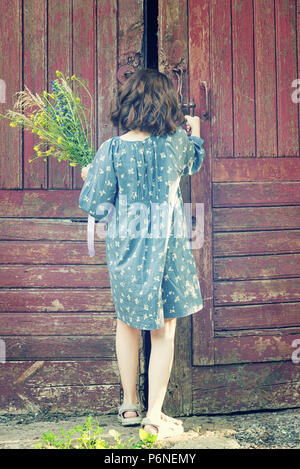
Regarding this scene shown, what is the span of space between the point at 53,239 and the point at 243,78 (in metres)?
1.40

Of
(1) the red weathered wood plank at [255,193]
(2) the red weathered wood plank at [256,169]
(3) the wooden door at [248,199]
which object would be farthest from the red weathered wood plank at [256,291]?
(2) the red weathered wood plank at [256,169]

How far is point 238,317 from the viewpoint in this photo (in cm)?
301

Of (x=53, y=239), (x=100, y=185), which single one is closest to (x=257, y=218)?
(x=100, y=185)

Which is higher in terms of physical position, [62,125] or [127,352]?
[62,125]

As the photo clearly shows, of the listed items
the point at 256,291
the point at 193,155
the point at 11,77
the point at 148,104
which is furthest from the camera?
the point at 256,291

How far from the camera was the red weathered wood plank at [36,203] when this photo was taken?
2.94 metres

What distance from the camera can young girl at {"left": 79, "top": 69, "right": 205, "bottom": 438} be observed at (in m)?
2.44

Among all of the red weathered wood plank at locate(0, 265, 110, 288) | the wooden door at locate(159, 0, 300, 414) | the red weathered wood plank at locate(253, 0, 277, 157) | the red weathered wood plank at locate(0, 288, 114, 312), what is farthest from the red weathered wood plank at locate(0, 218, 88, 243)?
the red weathered wood plank at locate(253, 0, 277, 157)

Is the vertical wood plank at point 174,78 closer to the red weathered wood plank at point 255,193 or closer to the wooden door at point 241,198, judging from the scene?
the wooden door at point 241,198

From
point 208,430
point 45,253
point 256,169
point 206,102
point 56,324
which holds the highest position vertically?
point 206,102

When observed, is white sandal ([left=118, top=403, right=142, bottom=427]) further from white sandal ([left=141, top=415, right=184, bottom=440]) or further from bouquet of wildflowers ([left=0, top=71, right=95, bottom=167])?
bouquet of wildflowers ([left=0, top=71, right=95, bottom=167])

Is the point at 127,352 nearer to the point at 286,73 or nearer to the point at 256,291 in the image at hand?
the point at 256,291

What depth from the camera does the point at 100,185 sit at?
8.11 ft
